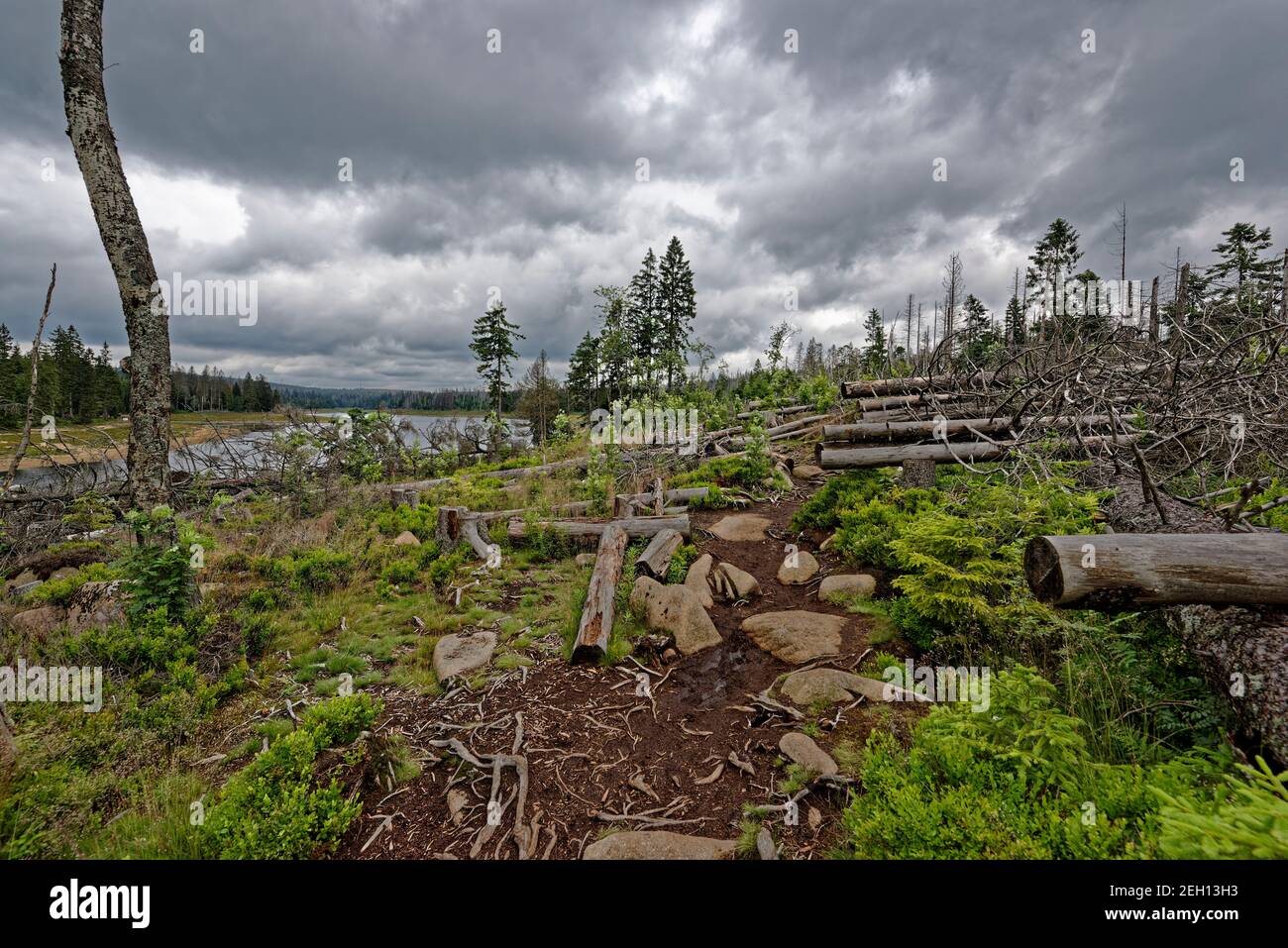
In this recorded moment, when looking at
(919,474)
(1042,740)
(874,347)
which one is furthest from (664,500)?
(874,347)

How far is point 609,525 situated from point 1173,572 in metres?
6.59

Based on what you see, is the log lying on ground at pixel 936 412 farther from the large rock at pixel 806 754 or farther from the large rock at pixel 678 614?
the large rock at pixel 806 754

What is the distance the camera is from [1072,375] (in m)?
4.77

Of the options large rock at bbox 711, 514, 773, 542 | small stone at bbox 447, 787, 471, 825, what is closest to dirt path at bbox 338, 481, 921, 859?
small stone at bbox 447, 787, 471, 825

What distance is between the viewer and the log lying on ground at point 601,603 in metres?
5.28

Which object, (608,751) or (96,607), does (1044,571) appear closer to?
(608,751)

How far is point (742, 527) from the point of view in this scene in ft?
29.3

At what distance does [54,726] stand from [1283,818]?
279 inches

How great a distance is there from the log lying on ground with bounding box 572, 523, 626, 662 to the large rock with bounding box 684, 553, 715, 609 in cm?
108

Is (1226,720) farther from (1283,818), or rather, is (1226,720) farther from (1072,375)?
(1072,375)

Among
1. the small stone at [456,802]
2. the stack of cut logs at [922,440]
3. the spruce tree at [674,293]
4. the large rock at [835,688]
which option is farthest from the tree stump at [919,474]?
the spruce tree at [674,293]

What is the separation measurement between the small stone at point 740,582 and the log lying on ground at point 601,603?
1632 millimetres

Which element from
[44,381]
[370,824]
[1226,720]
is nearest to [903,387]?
[1226,720]
